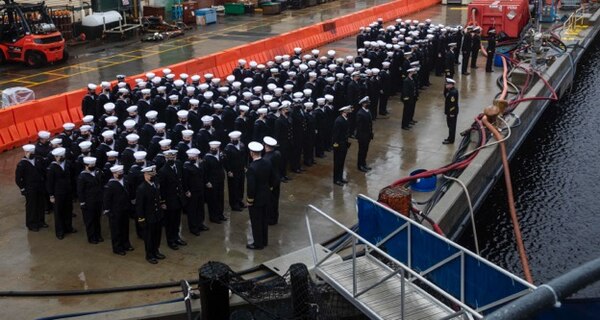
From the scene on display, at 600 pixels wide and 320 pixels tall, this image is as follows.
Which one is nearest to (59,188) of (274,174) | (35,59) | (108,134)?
(108,134)

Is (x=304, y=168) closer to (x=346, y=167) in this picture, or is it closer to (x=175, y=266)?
(x=346, y=167)

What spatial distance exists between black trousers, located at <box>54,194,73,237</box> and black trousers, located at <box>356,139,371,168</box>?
5.83 metres

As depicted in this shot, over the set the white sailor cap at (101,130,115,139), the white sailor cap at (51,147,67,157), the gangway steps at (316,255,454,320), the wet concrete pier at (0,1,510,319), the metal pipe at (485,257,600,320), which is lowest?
the wet concrete pier at (0,1,510,319)

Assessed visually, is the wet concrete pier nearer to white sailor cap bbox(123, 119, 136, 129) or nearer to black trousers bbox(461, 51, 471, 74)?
white sailor cap bbox(123, 119, 136, 129)

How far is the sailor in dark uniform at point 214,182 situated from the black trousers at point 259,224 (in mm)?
1118

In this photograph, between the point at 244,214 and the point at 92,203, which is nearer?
the point at 92,203

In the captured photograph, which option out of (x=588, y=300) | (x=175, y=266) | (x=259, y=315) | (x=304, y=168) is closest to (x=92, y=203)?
(x=175, y=266)

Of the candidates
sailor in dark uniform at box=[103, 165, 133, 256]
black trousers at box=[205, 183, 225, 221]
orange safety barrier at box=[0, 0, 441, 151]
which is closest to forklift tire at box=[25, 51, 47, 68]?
orange safety barrier at box=[0, 0, 441, 151]

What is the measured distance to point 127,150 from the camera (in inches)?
429

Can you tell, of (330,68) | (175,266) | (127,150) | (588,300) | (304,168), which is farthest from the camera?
(330,68)

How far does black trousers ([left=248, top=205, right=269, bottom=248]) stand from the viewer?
9727mm

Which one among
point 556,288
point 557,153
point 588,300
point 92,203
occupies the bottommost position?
point 557,153

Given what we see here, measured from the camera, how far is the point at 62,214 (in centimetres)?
1029

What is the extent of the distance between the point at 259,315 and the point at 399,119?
33.3 ft
